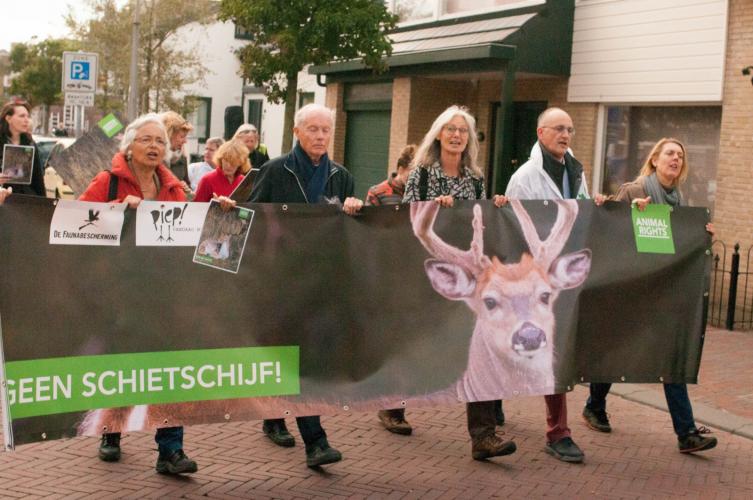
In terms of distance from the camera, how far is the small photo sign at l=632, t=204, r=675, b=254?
6.44m

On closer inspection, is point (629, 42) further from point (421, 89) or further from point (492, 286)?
point (492, 286)

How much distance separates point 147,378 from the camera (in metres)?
5.15

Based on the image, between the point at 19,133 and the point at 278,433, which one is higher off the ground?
the point at 19,133

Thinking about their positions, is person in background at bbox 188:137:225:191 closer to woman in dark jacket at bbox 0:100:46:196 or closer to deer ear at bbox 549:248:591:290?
woman in dark jacket at bbox 0:100:46:196

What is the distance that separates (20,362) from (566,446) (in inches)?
130

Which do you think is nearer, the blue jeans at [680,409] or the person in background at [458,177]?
the person in background at [458,177]

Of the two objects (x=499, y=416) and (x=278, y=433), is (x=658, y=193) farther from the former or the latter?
(x=278, y=433)

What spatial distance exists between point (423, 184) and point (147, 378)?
2.15 meters

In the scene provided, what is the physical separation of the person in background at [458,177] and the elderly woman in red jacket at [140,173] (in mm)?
1498

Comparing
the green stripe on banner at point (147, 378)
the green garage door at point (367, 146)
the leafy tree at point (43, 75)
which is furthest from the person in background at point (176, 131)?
the leafy tree at point (43, 75)

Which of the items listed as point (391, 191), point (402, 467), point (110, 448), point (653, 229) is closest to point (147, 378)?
point (110, 448)

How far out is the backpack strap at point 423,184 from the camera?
6363 mm

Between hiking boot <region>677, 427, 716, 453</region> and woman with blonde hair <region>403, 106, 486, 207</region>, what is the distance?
204 centimetres

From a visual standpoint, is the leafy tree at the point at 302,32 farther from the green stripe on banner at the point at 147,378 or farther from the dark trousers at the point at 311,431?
the green stripe on banner at the point at 147,378
